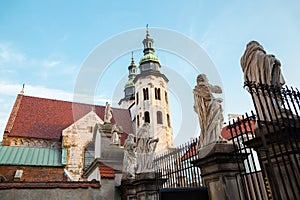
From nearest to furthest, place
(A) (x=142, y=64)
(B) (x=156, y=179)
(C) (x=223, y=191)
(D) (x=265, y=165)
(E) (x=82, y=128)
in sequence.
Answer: (D) (x=265, y=165) → (C) (x=223, y=191) → (B) (x=156, y=179) → (E) (x=82, y=128) → (A) (x=142, y=64)

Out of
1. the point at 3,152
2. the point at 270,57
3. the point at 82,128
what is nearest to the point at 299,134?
the point at 270,57

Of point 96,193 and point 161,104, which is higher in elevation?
point 161,104

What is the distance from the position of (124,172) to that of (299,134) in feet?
16.1

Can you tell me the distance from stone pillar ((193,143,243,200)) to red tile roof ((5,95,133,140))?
20.6 m

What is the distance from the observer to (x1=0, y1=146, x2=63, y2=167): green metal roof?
14.9m

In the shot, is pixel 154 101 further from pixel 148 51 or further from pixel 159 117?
pixel 148 51

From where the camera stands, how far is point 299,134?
268 cm

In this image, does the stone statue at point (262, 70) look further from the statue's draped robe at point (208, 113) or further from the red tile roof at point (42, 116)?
the red tile roof at point (42, 116)

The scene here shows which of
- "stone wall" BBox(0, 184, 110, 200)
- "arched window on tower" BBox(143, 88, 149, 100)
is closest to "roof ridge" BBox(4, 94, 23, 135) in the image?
"arched window on tower" BBox(143, 88, 149, 100)

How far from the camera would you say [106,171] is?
21.5ft

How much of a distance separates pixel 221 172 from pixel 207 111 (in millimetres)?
1145

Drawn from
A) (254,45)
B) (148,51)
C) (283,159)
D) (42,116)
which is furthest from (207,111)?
(148,51)

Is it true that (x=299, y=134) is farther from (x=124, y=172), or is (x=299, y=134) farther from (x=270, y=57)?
Result: (x=124, y=172)

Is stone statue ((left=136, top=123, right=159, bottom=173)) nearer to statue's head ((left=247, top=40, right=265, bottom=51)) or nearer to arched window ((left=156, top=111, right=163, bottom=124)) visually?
statue's head ((left=247, top=40, right=265, bottom=51))
